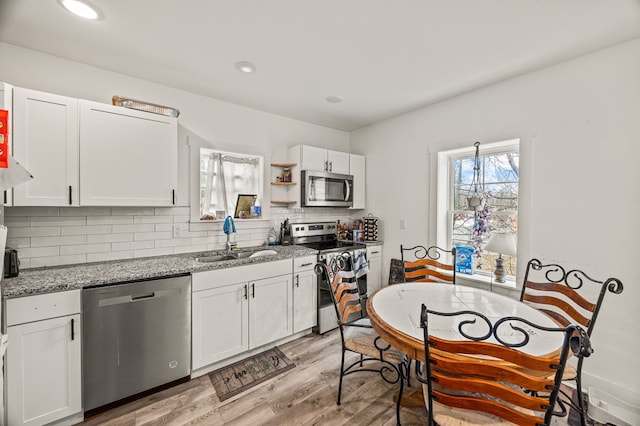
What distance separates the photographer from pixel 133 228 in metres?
2.46

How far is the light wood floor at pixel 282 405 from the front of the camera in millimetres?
1812

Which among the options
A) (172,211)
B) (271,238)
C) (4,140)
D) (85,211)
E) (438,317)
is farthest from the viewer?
(271,238)

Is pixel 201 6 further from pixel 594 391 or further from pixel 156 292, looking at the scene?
pixel 594 391

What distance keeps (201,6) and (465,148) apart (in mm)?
2650

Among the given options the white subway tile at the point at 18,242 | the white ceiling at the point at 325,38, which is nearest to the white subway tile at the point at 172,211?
the white subway tile at the point at 18,242

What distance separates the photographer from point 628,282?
1924 millimetres

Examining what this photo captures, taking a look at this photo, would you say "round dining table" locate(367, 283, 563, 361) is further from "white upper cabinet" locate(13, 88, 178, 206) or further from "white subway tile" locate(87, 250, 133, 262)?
"white subway tile" locate(87, 250, 133, 262)

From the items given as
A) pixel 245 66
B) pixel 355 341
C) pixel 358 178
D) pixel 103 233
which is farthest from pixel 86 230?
pixel 358 178

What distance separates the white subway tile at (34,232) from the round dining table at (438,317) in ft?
8.27

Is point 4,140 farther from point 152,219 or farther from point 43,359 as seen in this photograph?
point 152,219

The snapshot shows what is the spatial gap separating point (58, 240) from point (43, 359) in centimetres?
93

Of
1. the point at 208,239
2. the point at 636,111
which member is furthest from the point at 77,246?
the point at 636,111

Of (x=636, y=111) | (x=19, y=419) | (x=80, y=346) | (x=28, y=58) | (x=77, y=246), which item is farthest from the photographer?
(x=77, y=246)

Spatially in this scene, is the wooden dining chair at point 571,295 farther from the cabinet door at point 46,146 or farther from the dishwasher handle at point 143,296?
the cabinet door at point 46,146
